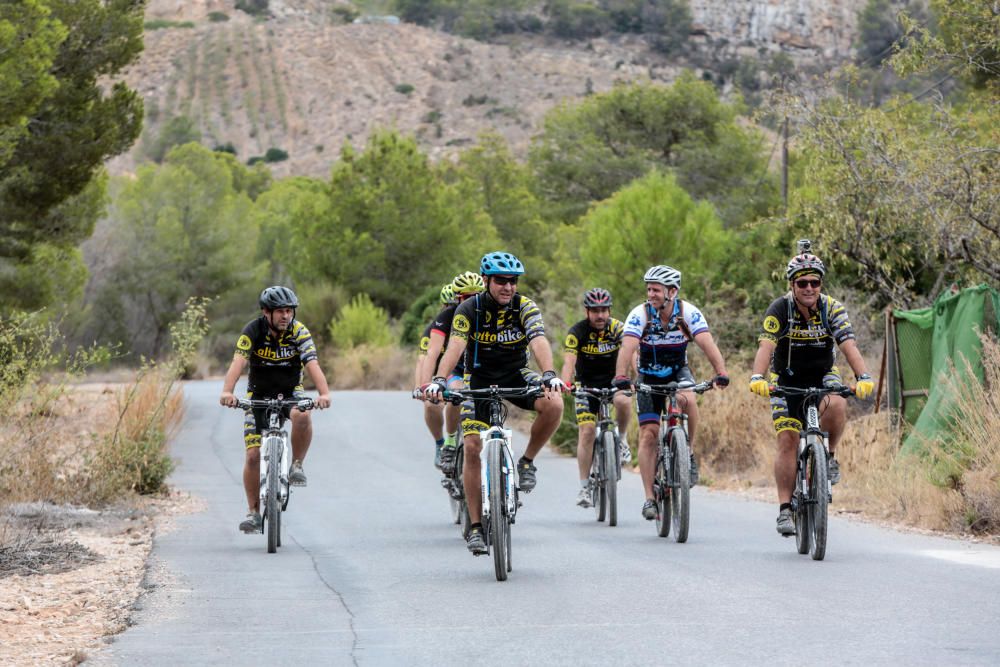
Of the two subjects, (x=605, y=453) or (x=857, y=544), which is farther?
(x=605, y=453)

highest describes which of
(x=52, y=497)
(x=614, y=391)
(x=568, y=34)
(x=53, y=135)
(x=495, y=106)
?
(x=568, y=34)

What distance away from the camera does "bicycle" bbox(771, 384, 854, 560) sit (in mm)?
10930

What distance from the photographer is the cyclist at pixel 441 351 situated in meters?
11.9

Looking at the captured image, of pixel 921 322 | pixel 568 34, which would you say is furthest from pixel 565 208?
→ pixel 568 34

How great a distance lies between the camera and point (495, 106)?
110062 millimetres

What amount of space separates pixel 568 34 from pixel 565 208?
67990 mm

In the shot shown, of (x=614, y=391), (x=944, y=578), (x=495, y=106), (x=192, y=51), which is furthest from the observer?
(x=192, y=51)

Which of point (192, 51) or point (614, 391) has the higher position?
point (192, 51)

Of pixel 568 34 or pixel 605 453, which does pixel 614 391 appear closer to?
pixel 605 453

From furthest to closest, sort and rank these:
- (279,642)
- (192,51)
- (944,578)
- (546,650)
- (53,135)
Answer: (192,51), (53,135), (944,578), (279,642), (546,650)

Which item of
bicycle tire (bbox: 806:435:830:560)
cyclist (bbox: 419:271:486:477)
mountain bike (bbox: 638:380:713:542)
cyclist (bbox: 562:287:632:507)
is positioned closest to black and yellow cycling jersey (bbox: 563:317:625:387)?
cyclist (bbox: 562:287:632:507)

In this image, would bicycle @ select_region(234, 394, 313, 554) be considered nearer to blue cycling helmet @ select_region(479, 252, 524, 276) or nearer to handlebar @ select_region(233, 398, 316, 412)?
handlebar @ select_region(233, 398, 316, 412)

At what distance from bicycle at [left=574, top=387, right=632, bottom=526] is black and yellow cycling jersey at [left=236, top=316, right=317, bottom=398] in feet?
8.20

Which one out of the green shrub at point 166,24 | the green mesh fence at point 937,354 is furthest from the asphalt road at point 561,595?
the green shrub at point 166,24
